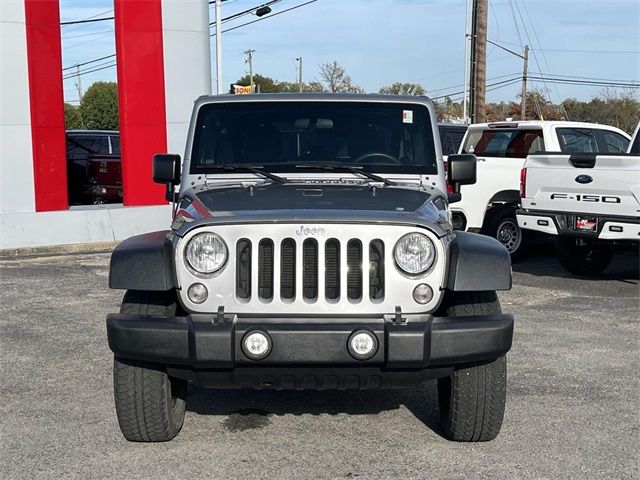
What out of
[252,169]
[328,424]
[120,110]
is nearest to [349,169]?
[252,169]

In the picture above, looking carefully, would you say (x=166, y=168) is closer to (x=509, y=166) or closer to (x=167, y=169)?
(x=167, y=169)

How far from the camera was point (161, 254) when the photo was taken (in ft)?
15.3

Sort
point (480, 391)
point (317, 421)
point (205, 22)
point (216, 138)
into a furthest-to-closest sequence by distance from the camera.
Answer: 1. point (205, 22)
2. point (216, 138)
3. point (317, 421)
4. point (480, 391)

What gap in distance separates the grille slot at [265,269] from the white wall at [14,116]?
10.2 metres

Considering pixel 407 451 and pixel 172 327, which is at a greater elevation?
pixel 172 327

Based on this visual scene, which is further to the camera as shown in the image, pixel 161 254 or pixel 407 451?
pixel 407 451

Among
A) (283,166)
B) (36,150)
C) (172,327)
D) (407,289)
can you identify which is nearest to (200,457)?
(172,327)

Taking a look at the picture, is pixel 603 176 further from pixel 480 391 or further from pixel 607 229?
pixel 480 391

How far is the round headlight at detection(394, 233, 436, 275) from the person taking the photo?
4605 mm

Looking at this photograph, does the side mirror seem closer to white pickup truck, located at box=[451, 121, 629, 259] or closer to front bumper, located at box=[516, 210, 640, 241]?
front bumper, located at box=[516, 210, 640, 241]

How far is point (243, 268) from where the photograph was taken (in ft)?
15.2

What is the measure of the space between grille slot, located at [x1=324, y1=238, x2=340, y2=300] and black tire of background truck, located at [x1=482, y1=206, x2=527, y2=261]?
8606 millimetres

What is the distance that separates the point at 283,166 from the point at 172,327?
1.70 metres

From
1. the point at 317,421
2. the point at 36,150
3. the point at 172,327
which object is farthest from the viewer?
the point at 36,150
